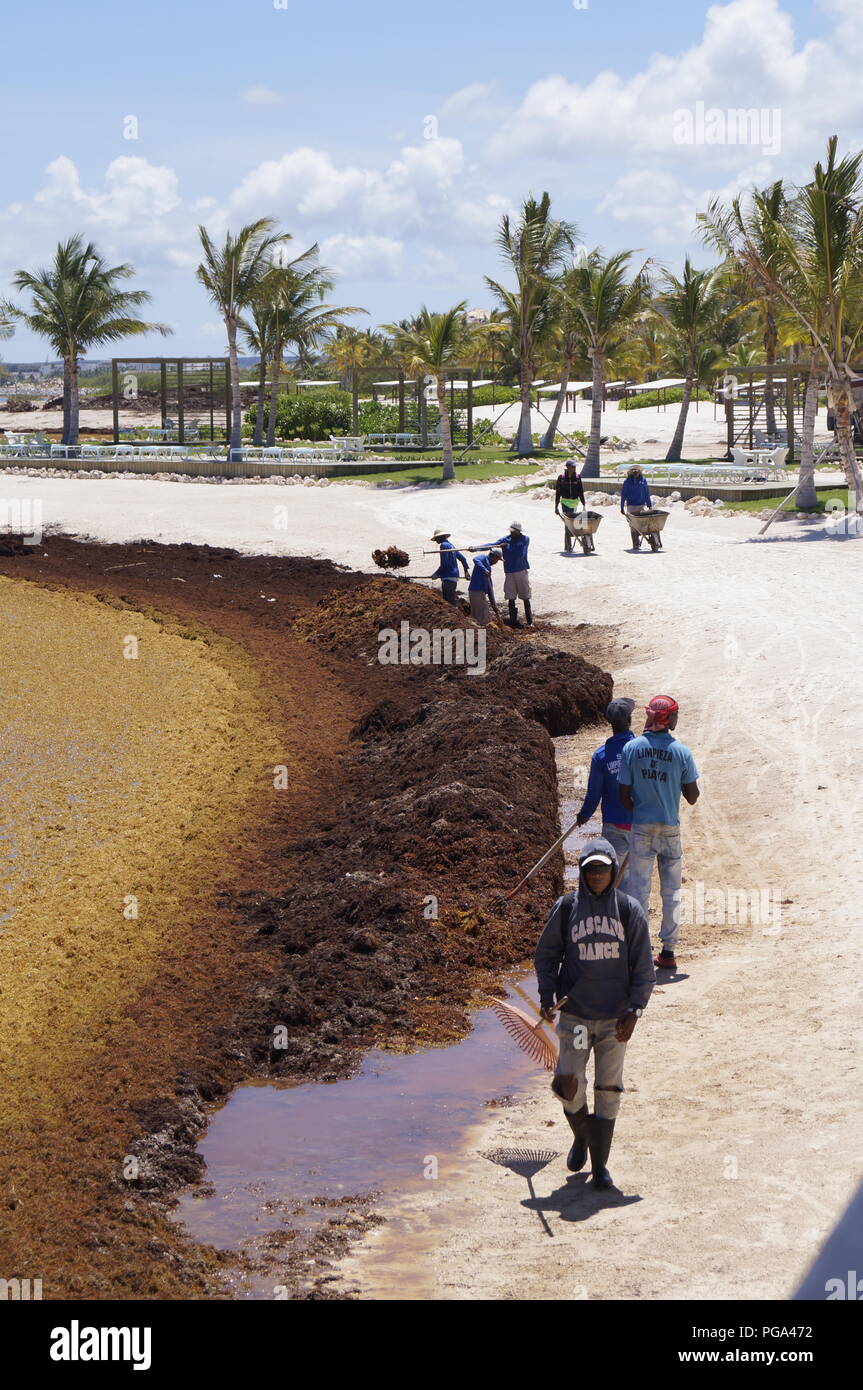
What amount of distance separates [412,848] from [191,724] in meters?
6.26

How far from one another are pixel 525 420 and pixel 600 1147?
1837 inches

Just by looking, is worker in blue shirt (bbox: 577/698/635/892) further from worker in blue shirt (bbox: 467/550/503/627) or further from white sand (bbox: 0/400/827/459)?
white sand (bbox: 0/400/827/459)

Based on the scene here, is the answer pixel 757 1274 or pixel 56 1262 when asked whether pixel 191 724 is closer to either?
pixel 56 1262

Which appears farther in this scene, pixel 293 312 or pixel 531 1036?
pixel 293 312

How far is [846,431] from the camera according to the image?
94.9ft

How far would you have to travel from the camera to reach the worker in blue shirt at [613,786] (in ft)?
31.3

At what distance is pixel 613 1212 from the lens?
681 centimetres

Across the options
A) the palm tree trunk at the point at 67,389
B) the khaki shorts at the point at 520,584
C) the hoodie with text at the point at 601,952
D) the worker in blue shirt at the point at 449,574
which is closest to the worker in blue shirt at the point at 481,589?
the khaki shorts at the point at 520,584

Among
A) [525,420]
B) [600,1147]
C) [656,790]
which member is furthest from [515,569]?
[525,420]

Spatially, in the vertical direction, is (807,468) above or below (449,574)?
above

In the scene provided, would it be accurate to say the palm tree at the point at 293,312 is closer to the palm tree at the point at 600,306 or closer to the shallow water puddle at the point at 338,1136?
the palm tree at the point at 600,306

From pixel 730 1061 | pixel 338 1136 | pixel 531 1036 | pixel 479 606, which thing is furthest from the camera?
pixel 479 606

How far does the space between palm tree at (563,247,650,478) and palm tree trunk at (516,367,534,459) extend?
215 inches

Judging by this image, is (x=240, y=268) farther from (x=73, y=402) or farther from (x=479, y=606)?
(x=479, y=606)
